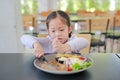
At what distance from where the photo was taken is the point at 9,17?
275 centimetres

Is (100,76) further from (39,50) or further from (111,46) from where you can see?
(111,46)

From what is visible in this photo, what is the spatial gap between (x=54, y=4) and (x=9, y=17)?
16.1ft

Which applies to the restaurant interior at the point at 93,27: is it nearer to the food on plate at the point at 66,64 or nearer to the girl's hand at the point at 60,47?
the girl's hand at the point at 60,47

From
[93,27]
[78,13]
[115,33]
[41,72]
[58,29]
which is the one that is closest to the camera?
[41,72]

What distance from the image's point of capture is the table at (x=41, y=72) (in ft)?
2.99

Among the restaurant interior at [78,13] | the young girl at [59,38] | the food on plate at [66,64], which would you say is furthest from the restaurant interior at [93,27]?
the food on plate at [66,64]

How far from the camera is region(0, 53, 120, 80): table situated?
0.91 m

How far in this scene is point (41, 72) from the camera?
98 centimetres

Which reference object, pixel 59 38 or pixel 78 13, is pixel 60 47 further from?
pixel 78 13

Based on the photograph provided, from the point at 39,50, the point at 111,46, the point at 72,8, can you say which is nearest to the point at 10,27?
the point at 39,50

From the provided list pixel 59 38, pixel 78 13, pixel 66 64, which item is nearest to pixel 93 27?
pixel 78 13

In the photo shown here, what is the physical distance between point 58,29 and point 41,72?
505 millimetres

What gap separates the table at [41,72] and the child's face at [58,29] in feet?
0.84

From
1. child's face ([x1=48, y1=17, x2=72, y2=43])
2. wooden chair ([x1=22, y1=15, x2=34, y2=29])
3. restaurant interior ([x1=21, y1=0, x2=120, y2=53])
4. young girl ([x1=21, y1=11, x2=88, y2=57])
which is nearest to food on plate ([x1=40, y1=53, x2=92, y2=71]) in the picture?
young girl ([x1=21, y1=11, x2=88, y2=57])
